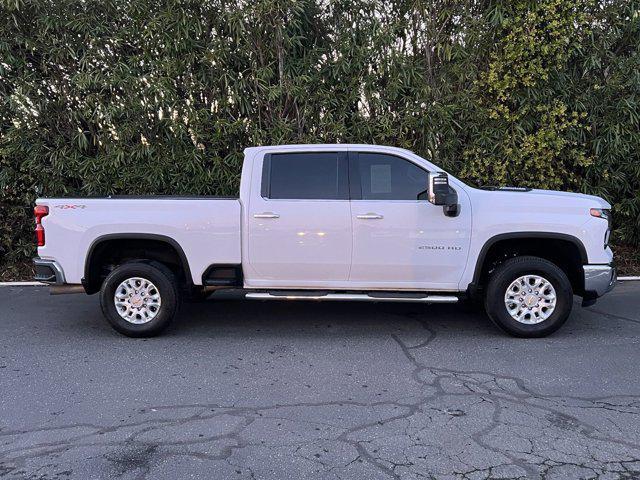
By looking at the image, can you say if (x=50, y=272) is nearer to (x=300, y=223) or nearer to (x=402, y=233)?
(x=300, y=223)

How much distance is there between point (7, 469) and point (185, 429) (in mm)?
1000

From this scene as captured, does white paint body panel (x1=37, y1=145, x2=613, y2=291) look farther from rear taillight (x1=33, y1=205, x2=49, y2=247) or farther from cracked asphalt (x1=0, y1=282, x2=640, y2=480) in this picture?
cracked asphalt (x1=0, y1=282, x2=640, y2=480)

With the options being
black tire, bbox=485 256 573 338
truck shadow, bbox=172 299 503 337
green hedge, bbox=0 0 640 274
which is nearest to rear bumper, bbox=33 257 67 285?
truck shadow, bbox=172 299 503 337


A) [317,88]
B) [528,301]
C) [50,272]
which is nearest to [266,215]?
[50,272]

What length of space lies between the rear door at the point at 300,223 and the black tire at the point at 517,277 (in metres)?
1.43

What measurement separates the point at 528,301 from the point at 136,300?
3804mm

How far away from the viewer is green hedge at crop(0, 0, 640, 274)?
7992mm

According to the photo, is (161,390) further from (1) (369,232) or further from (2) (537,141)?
(2) (537,141)

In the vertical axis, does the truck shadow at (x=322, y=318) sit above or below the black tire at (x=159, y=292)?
below

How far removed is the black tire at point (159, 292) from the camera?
5.47 m

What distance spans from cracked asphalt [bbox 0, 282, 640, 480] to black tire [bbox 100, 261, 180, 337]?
0.13m

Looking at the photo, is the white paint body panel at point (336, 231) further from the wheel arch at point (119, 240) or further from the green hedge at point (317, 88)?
the green hedge at point (317, 88)

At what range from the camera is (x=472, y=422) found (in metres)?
3.69

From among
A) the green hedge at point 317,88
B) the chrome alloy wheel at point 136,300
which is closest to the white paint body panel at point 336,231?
the chrome alloy wheel at point 136,300
